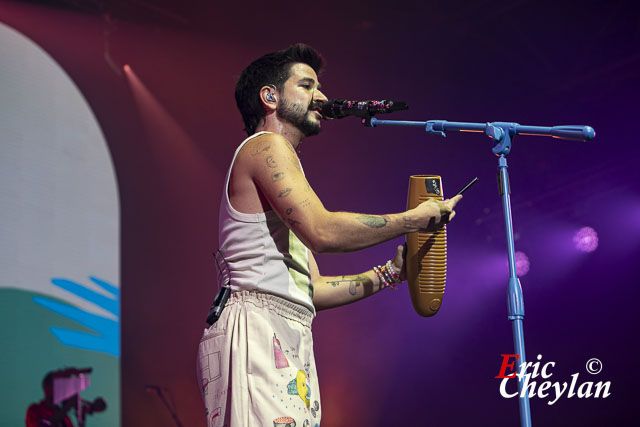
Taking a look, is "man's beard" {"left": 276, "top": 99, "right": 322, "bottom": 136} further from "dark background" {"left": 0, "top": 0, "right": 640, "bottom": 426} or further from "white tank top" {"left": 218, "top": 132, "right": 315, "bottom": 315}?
"dark background" {"left": 0, "top": 0, "right": 640, "bottom": 426}

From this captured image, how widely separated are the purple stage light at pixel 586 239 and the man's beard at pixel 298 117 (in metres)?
3.59

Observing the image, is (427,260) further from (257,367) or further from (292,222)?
(257,367)

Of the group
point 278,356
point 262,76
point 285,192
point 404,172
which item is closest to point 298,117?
point 262,76

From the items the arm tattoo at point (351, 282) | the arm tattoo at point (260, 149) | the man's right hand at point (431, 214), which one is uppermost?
the arm tattoo at point (260, 149)

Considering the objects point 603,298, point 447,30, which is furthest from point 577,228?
point 447,30

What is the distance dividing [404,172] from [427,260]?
3333 mm

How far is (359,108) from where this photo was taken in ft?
6.70

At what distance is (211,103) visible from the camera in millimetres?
5430

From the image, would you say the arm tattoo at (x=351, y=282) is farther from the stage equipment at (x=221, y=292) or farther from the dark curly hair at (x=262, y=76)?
the dark curly hair at (x=262, y=76)

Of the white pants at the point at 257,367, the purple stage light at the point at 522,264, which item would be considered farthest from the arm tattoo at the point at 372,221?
the purple stage light at the point at 522,264

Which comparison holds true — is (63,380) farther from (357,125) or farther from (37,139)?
(357,125)

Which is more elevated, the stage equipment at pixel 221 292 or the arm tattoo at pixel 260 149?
the arm tattoo at pixel 260 149

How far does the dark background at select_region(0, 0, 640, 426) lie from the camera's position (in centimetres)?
499

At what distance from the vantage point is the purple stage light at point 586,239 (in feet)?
16.7
